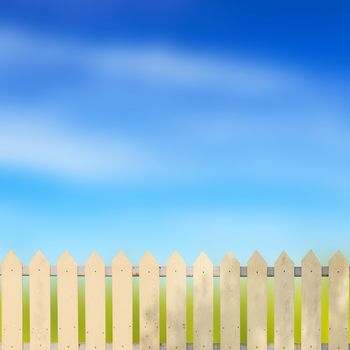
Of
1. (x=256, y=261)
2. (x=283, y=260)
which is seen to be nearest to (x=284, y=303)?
(x=283, y=260)

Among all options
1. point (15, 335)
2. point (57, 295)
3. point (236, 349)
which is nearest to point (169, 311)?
point (236, 349)

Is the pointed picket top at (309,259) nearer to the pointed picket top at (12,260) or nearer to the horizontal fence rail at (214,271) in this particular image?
the horizontal fence rail at (214,271)

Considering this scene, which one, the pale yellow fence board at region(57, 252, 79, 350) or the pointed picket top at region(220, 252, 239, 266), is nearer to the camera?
the pointed picket top at region(220, 252, 239, 266)

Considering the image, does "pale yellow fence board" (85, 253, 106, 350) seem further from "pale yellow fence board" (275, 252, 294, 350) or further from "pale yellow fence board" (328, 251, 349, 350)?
"pale yellow fence board" (328, 251, 349, 350)

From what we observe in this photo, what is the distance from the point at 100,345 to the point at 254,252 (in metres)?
2.22

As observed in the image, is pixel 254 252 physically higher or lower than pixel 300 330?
higher

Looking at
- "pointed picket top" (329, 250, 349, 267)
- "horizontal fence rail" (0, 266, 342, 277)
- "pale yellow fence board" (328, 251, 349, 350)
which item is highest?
"pointed picket top" (329, 250, 349, 267)

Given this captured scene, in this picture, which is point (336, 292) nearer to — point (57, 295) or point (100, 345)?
point (100, 345)

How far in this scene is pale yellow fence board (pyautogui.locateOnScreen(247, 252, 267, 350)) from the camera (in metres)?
6.96

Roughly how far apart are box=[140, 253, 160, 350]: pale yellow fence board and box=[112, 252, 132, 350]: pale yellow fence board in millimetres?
154

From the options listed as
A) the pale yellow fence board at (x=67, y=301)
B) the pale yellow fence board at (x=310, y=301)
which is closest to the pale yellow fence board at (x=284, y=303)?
the pale yellow fence board at (x=310, y=301)

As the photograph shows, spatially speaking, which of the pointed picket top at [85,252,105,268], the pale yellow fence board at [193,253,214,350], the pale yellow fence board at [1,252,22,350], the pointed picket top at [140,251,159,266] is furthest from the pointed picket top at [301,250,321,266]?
the pale yellow fence board at [1,252,22,350]

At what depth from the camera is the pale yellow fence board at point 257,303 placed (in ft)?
22.9

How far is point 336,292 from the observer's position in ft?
23.4
